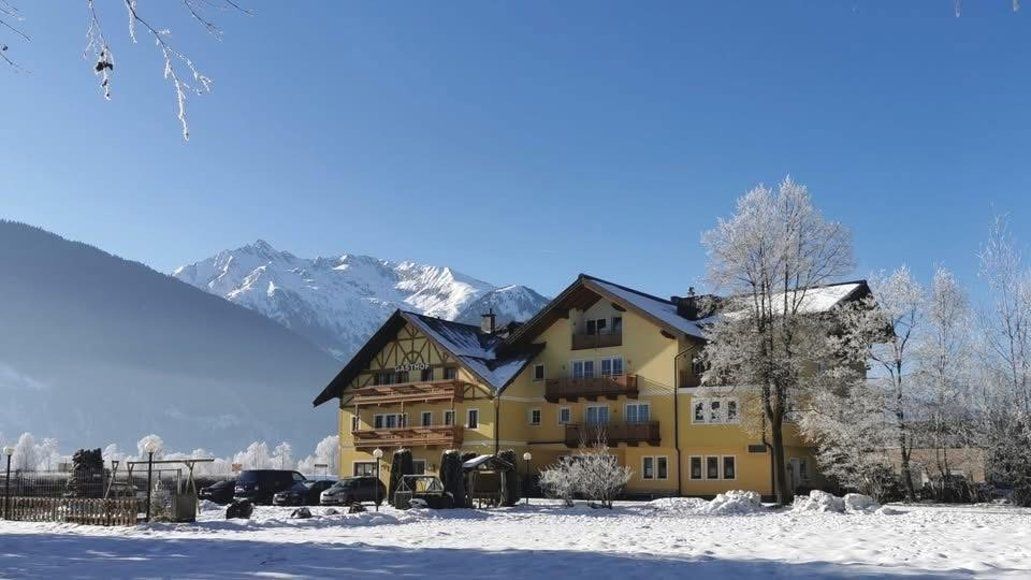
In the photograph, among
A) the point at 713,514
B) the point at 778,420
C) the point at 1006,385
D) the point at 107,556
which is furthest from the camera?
the point at 778,420

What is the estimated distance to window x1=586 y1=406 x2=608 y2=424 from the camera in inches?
2010

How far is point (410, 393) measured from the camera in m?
55.6

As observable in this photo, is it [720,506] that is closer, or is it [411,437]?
[720,506]

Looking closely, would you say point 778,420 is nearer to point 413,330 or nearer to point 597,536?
point 597,536

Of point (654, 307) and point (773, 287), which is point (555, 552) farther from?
point (654, 307)

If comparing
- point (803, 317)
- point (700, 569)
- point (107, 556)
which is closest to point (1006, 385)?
point (803, 317)

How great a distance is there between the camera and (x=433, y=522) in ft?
91.8

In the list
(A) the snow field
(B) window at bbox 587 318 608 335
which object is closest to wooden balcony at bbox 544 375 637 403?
(B) window at bbox 587 318 608 335

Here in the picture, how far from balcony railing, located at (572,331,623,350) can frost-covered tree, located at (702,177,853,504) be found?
37.1 ft

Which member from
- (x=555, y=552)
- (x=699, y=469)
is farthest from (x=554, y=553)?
(x=699, y=469)

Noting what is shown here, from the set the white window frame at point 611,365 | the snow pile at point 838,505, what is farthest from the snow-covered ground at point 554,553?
the white window frame at point 611,365

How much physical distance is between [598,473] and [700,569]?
2398cm

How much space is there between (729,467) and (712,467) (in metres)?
0.93

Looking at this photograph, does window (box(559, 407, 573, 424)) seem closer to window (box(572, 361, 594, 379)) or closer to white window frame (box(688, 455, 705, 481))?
window (box(572, 361, 594, 379))
